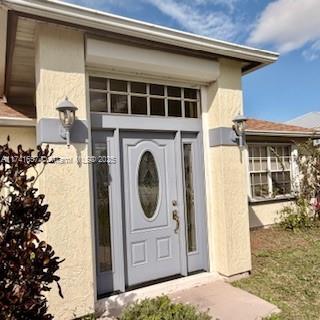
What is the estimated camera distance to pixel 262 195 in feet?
36.0

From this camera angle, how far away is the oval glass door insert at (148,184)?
543 cm

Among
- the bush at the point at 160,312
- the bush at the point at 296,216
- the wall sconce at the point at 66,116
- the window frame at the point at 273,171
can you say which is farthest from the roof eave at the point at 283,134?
the bush at the point at 160,312

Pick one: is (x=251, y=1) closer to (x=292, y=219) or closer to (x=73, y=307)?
(x=292, y=219)

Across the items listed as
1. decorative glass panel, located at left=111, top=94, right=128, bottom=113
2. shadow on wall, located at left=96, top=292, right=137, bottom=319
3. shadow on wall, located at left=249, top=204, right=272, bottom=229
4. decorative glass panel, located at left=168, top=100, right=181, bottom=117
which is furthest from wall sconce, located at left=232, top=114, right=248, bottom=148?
shadow on wall, located at left=249, top=204, right=272, bottom=229

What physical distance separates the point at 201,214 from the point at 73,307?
109 inches

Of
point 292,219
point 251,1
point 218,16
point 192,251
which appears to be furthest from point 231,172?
point 251,1

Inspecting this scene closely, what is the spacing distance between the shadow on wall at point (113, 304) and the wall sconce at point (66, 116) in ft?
8.13

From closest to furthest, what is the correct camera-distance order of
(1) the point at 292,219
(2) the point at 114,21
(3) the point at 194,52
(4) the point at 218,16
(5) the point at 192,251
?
(2) the point at 114,21 → (3) the point at 194,52 → (5) the point at 192,251 → (1) the point at 292,219 → (4) the point at 218,16

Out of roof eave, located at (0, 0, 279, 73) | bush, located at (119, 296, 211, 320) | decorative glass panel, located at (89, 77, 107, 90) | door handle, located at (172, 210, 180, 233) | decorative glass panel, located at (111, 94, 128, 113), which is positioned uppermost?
roof eave, located at (0, 0, 279, 73)

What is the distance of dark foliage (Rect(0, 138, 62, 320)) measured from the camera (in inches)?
97.8

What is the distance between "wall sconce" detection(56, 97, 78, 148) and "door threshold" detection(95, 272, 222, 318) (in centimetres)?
251

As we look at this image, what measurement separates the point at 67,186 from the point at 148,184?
1591mm

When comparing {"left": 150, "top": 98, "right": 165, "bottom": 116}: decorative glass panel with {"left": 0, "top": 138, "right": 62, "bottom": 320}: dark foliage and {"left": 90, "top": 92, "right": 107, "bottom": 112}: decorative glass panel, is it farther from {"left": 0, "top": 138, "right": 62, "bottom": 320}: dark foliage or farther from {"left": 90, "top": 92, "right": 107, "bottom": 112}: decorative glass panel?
{"left": 0, "top": 138, "right": 62, "bottom": 320}: dark foliage

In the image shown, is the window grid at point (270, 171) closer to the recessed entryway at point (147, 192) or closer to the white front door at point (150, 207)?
the recessed entryway at point (147, 192)
